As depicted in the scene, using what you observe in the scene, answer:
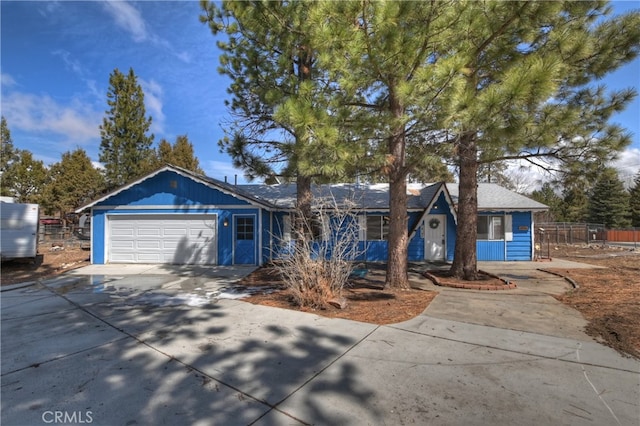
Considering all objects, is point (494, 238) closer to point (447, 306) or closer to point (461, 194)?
point (461, 194)

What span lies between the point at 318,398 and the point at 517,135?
473cm

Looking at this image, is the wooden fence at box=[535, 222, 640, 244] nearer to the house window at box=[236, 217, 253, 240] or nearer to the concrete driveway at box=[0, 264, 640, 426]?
the house window at box=[236, 217, 253, 240]

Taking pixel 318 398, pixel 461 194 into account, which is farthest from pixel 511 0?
pixel 318 398

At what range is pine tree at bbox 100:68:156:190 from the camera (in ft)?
82.2

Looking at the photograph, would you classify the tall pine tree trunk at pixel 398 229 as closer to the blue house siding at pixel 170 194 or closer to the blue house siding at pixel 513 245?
the blue house siding at pixel 170 194

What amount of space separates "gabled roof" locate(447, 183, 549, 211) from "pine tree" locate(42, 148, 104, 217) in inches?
1136

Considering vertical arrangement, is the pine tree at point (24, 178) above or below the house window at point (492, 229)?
above

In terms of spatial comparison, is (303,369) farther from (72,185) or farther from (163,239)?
(72,185)

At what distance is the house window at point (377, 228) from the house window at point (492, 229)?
4.10 meters

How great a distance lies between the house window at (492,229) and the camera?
1432 cm

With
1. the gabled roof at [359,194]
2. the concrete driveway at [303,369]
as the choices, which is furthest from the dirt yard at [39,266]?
the gabled roof at [359,194]

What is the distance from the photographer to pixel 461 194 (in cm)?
936

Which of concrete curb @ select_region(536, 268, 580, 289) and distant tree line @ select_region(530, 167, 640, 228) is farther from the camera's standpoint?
distant tree line @ select_region(530, 167, 640, 228)

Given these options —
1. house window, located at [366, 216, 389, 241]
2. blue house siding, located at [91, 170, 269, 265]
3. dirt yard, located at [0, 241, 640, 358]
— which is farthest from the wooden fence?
blue house siding, located at [91, 170, 269, 265]
